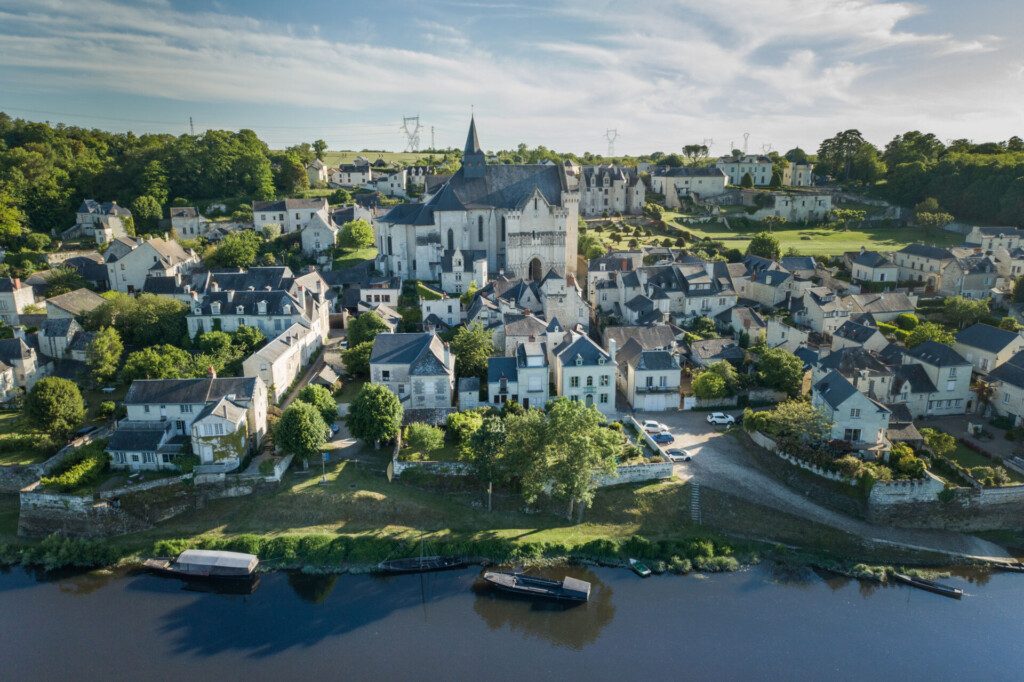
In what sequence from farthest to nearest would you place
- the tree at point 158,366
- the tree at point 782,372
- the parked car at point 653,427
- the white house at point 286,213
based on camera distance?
1. the white house at point 286,213
2. the tree at point 158,366
3. the tree at point 782,372
4. the parked car at point 653,427

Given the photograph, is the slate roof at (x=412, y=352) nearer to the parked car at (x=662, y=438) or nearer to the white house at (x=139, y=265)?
the parked car at (x=662, y=438)

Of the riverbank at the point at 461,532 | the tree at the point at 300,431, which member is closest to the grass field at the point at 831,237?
the riverbank at the point at 461,532

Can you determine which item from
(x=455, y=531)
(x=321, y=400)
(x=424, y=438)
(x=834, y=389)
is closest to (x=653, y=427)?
(x=834, y=389)

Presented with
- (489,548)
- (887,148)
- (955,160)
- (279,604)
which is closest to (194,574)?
(279,604)

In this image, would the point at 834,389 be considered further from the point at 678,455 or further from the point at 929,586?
the point at 929,586

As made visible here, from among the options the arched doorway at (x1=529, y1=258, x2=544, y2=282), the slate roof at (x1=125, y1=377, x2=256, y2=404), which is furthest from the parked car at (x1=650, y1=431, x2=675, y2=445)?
the arched doorway at (x1=529, y1=258, x2=544, y2=282)

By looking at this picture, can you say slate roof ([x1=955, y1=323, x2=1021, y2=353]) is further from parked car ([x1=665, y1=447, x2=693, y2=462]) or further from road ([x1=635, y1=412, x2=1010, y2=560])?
parked car ([x1=665, y1=447, x2=693, y2=462])
